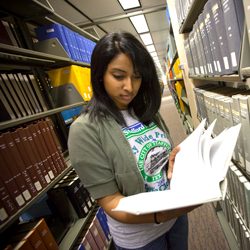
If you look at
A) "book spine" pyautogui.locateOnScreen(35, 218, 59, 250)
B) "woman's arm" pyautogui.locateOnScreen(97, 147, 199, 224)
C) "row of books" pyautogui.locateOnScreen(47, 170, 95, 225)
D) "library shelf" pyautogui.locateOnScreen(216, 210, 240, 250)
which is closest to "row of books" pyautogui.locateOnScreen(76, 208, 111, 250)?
"row of books" pyautogui.locateOnScreen(47, 170, 95, 225)

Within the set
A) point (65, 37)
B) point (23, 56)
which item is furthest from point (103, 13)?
point (23, 56)

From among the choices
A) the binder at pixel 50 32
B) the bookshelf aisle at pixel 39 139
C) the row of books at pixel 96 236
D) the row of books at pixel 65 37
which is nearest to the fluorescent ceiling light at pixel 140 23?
the row of books at pixel 65 37

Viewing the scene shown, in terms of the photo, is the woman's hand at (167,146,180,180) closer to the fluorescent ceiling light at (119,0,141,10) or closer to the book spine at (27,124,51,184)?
the book spine at (27,124,51,184)

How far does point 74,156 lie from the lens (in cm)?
76

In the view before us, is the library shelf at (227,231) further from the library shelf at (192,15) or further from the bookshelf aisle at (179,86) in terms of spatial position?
the library shelf at (192,15)

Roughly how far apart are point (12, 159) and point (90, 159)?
1.83 feet

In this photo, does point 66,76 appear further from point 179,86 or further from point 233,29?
point 179,86

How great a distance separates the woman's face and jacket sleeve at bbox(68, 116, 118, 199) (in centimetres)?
19

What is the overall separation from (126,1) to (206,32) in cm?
313

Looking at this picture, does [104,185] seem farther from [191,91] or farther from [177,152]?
[191,91]

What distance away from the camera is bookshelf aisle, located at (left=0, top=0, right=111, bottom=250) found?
1.10 metres

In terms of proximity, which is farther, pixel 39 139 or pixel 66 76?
pixel 66 76

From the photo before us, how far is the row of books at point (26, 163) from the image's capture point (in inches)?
41.1

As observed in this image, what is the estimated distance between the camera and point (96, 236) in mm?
1669
